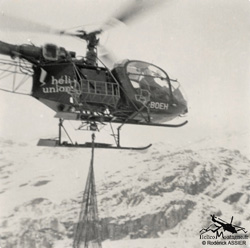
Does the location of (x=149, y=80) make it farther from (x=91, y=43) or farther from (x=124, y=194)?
(x=124, y=194)

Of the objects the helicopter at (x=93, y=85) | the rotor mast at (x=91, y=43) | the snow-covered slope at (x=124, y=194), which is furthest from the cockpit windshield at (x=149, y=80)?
the snow-covered slope at (x=124, y=194)

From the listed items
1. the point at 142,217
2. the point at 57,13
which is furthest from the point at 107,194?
the point at 57,13

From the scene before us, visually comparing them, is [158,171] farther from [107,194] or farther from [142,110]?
[142,110]

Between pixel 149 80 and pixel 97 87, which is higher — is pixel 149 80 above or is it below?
above

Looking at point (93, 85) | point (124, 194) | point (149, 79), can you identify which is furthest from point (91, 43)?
point (124, 194)

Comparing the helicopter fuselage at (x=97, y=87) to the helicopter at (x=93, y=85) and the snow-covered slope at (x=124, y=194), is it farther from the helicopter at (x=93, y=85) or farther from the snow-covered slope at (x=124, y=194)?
the snow-covered slope at (x=124, y=194)

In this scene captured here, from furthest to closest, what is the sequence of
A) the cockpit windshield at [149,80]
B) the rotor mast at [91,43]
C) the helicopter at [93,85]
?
the cockpit windshield at [149,80]
the rotor mast at [91,43]
the helicopter at [93,85]

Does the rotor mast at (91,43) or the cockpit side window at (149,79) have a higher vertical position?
the rotor mast at (91,43)
